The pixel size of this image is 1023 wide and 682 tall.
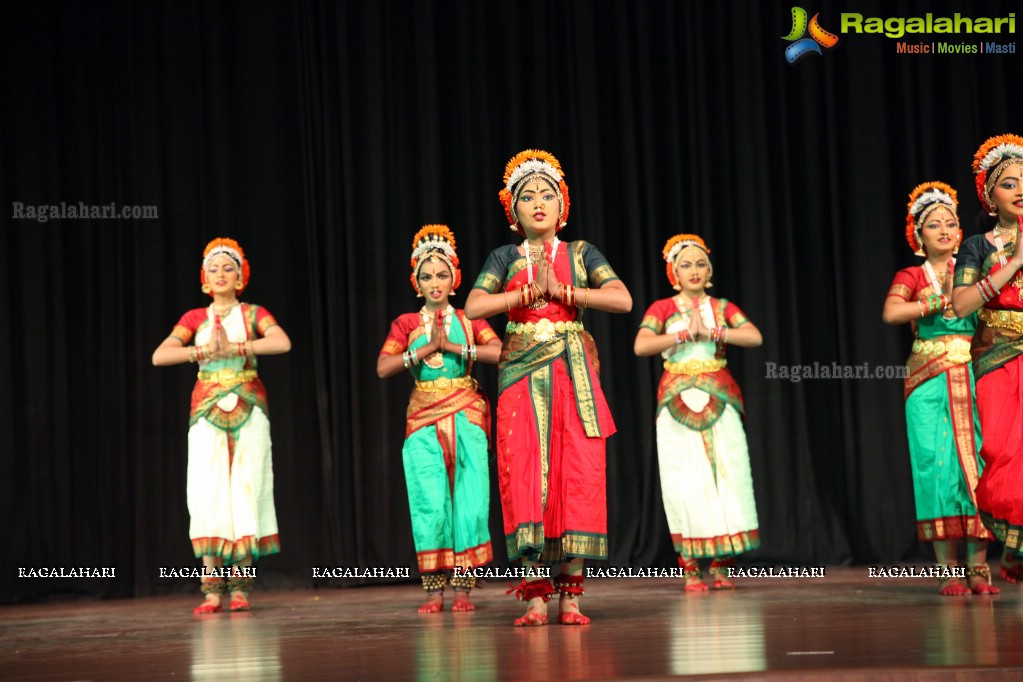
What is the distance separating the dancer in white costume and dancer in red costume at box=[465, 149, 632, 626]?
1.79 metres

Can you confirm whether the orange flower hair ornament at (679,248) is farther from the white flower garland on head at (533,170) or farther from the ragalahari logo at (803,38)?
the ragalahari logo at (803,38)

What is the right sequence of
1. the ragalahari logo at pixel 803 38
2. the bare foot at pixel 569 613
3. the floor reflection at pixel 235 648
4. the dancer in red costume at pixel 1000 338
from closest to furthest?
the floor reflection at pixel 235 648, the dancer in red costume at pixel 1000 338, the bare foot at pixel 569 613, the ragalahari logo at pixel 803 38

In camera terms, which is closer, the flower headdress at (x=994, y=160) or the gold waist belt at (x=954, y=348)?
the flower headdress at (x=994, y=160)

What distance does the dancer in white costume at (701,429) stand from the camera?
625 cm

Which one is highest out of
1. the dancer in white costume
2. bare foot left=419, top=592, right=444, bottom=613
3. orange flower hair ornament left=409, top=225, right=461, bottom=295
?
orange flower hair ornament left=409, top=225, right=461, bottom=295

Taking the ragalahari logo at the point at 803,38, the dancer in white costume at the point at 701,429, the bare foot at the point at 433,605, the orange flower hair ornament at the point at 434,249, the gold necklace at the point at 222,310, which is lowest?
the bare foot at the point at 433,605

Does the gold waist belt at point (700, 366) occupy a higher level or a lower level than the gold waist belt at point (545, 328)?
lower

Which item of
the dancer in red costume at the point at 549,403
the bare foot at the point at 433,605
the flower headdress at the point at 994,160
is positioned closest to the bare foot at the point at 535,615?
the dancer in red costume at the point at 549,403

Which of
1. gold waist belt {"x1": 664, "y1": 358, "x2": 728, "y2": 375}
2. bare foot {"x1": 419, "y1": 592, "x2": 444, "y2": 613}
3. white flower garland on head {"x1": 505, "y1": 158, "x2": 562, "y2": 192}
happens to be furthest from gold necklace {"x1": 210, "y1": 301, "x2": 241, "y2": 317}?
gold waist belt {"x1": 664, "y1": 358, "x2": 728, "y2": 375}

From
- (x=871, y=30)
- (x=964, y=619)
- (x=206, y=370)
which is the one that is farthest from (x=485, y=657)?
(x=871, y=30)

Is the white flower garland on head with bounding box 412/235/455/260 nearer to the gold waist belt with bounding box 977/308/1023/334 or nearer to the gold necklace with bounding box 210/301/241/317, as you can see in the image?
the gold necklace with bounding box 210/301/241/317

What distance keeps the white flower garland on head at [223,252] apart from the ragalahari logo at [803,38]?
3862 millimetres

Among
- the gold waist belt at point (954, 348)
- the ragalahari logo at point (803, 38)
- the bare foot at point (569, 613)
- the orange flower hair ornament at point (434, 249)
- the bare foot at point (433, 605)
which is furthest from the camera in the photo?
the ragalahari logo at point (803, 38)

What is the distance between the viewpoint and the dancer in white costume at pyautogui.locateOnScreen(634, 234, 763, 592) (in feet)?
20.5
